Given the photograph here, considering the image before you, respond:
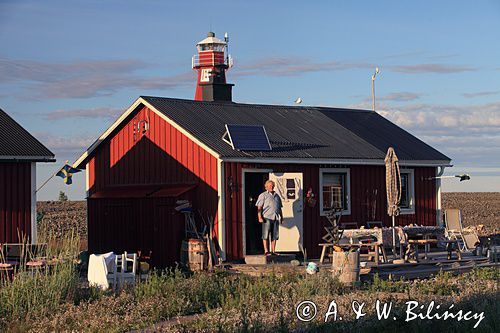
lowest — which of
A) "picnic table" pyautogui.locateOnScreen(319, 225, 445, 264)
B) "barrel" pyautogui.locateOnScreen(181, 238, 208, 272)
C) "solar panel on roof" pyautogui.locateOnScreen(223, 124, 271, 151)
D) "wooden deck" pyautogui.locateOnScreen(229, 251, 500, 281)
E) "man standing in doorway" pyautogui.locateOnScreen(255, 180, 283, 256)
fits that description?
"wooden deck" pyautogui.locateOnScreen(229, 251, 500, 281)

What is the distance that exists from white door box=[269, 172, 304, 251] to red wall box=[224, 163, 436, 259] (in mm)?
284

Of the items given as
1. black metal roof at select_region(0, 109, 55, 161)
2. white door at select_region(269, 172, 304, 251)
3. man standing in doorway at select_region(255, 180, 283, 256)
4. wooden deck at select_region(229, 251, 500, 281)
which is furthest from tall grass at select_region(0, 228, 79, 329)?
white door at select_region(269, 172, 304, 251)

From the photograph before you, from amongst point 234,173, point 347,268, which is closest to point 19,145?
point 234,173

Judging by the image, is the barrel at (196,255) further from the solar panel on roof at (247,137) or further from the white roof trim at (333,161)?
the solar panel on roof at (247,137)

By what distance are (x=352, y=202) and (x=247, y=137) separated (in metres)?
3.51

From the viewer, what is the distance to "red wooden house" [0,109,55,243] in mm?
18281

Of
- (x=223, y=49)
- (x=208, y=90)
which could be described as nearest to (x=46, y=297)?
(x=208, y=90)

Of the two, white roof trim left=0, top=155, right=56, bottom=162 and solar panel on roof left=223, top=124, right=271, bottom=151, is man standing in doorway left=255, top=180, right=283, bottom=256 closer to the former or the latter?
solar panel on roof left=223, top=124, right=271, bottom=151

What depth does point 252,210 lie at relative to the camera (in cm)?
2134

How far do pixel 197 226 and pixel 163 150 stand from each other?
2.27m

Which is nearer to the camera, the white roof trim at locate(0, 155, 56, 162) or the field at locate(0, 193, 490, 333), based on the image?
the field at locate(0, 193, 490, 333)

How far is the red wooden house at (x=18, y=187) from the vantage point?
18281 mm

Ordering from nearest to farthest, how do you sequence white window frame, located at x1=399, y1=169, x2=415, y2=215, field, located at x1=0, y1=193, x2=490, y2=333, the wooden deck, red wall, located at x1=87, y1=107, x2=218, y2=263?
field, located at x1=0, y1=193, x2=490, y2=333 < the wooden deck < red wall, located at x1=87, y1=107, x2=218, y2=263 < white window frame, located at x1=399, y1=169, x2=415, y2=215

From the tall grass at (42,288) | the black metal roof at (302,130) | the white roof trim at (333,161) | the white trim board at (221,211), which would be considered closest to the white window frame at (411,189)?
the white roof trim at (333,161)
